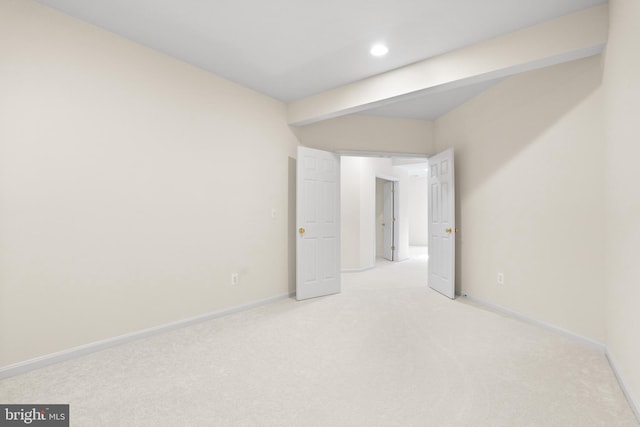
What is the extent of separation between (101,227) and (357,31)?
8.72 ft

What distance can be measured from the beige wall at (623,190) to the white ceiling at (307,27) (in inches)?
20.1

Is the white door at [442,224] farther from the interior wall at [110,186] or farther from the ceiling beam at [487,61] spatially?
the interior wall at [110,186]

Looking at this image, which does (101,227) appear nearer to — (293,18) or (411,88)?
(293,18)

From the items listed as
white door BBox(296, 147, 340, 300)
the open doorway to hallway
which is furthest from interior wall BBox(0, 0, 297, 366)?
the open doorway to hallway

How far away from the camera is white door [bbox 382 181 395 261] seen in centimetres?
750

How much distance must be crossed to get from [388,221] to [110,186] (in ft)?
20.2

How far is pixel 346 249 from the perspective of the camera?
19.8 ft

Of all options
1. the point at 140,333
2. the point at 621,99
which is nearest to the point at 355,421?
the point at 140,333

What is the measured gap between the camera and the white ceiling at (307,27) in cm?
220

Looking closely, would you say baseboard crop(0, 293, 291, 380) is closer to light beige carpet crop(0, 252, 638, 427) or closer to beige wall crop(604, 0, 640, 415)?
light beige carpet crop(0, 252, 638, 427)

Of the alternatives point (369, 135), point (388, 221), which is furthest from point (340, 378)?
point (388, 221)

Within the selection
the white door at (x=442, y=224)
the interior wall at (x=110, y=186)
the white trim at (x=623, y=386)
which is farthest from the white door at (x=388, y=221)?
the white trim at (x=623, y=386)

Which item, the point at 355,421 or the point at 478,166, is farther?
the point at 478,166

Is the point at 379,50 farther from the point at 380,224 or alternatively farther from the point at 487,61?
the point at 380,224
